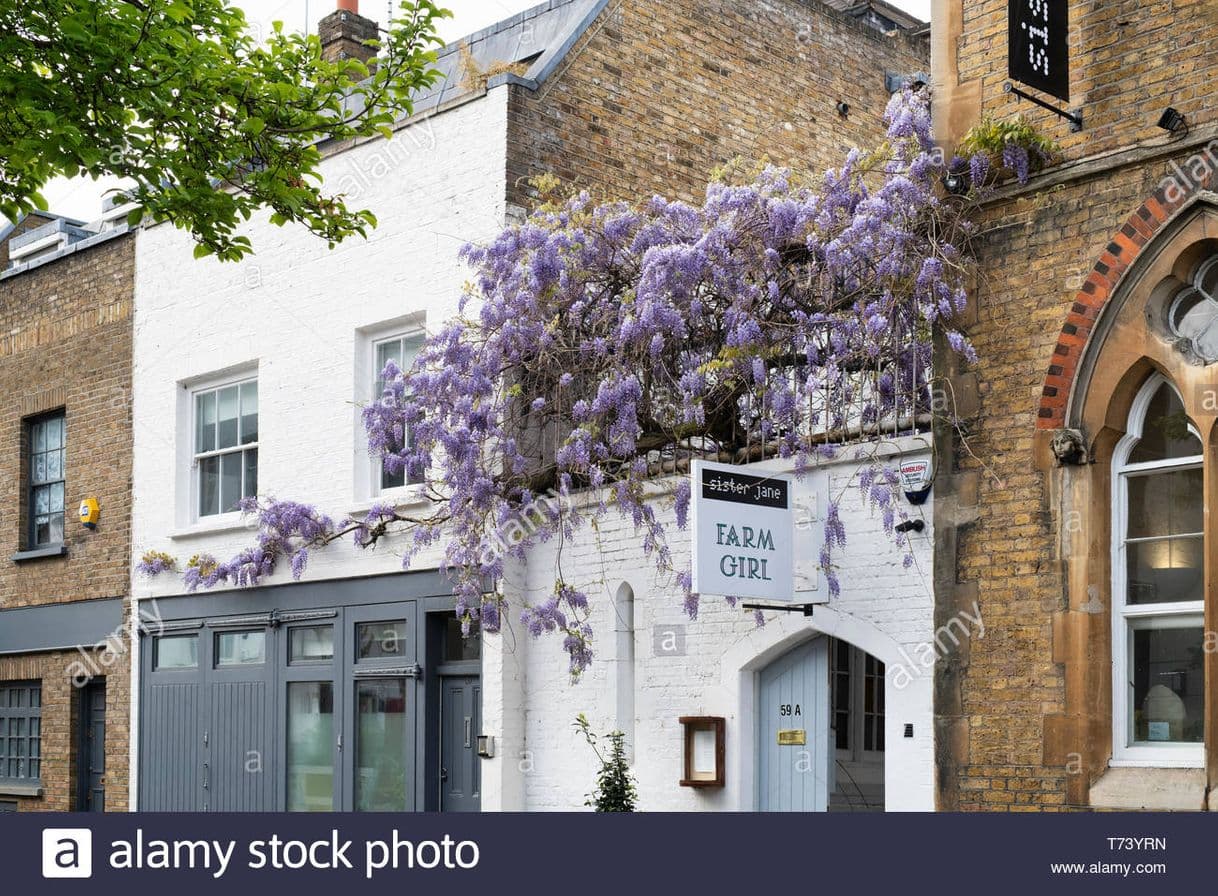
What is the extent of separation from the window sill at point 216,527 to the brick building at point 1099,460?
8.95 metres

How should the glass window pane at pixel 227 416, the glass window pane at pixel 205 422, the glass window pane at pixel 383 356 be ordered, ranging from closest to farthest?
the glass window pane at pixel 383 356 < the glass window pane at pixel 227 416 < the glass window pane at pixel 205 422

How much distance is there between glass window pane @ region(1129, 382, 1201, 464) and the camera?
10.8 metres

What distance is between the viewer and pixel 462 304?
14.8 m

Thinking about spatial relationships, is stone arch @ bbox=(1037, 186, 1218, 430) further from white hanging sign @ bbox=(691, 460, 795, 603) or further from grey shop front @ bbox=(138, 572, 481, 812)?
grey shop front @ bbox=(138, 572, 481, 812)

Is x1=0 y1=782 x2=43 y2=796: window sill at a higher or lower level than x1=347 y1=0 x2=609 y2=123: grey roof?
lower

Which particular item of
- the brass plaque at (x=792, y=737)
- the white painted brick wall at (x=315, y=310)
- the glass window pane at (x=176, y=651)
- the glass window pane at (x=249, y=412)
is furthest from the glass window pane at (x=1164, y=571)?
the glass window pane at (x=176, y=651)

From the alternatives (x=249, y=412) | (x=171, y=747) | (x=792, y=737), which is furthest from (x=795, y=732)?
(x=171, y=747)

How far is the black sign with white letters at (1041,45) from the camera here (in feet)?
35.7

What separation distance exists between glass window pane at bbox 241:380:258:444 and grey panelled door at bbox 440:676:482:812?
13.4 ft

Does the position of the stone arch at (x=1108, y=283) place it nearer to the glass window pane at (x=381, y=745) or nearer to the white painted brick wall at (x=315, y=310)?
the white painted brick wall at (x=315, y=310)

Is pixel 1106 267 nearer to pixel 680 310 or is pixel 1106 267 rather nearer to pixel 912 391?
pixel 912 391

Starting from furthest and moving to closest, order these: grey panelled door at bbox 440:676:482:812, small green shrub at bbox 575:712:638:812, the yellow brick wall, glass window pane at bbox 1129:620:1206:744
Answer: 1. the yellow brick wall
2. grey panelled door at bbox 440:676:482:812
3. small green shrub at bbox 575:712:638:812
4. glass window pane at bbox 1129:620:1206:744

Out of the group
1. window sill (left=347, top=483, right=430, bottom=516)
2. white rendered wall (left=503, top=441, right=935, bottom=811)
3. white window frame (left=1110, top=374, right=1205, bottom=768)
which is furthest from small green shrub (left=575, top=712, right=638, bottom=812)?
white window frame (left=1110, top=374, right=1205, bottom=768)

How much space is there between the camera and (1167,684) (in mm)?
10648
